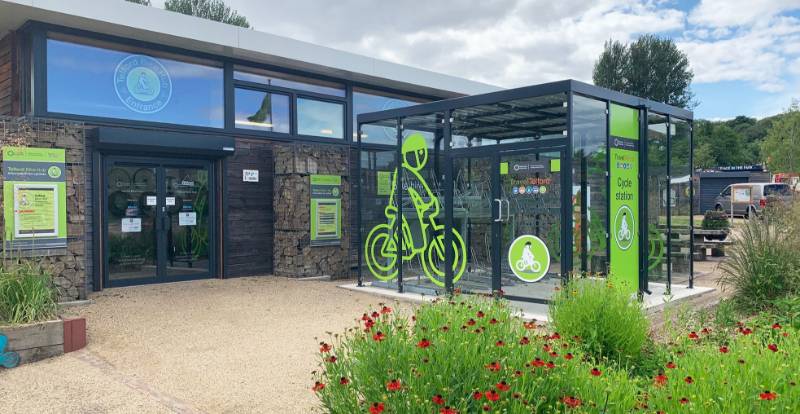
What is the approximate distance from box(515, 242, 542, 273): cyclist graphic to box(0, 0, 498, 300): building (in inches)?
179

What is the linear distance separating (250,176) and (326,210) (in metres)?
1.53

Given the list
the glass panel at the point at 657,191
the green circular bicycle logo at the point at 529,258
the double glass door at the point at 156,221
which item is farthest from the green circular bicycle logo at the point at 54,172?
the glass panel at the point at 657,191

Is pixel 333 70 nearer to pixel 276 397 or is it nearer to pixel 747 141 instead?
pixel 276 397

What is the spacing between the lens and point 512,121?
365 inches

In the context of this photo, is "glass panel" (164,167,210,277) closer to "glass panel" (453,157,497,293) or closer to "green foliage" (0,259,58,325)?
"green foliage" (0,259,58,325)

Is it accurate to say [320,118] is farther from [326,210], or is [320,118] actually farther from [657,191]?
[657,191]

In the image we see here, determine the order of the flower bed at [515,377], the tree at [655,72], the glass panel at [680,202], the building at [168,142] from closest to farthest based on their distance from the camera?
the flower bed at [515,377] < the building at [168,142] < the glass panel at [680,202] < the tree at [655,72]

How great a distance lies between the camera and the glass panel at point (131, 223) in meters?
9.73

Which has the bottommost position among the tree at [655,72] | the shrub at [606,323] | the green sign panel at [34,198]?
the shrub at [606,323]

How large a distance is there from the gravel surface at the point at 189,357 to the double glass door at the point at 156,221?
0.80m

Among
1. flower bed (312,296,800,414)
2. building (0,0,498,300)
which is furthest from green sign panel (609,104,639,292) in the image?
building (0,0,498,300)

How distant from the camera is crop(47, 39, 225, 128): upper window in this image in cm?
921

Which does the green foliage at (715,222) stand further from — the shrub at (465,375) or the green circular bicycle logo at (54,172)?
the green circular bicycle logo at (54,172)

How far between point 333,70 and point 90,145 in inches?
187
